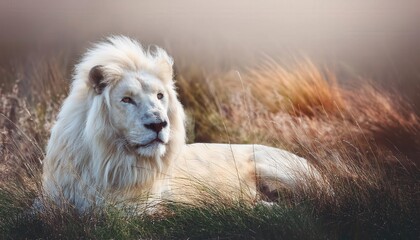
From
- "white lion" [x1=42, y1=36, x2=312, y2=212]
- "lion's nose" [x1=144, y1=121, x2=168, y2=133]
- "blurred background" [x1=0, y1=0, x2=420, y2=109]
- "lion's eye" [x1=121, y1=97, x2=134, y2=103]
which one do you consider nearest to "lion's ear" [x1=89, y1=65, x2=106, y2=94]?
"white lion" [x1=42, y1=36, x2=312, y2=212]

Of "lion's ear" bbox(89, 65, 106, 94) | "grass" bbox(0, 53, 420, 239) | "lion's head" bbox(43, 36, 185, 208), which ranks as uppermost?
"lion's ear" bbox(89, 65, 106, 94)

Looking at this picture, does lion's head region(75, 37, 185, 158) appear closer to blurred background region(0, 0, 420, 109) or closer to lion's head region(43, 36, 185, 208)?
lion's head region(43, 36, 185, 208)

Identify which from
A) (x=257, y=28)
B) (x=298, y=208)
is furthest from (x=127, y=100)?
(x=257, y=28)

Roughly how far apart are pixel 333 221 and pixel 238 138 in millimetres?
1901

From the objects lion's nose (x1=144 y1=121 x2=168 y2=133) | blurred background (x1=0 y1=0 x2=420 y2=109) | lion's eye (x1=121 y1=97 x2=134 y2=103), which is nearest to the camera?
lion's nose (x1=144 y1=121 x2=168 y2=133)

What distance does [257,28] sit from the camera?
17.0ft

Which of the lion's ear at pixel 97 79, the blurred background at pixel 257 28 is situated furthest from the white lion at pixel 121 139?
the blurred background at pixel 257 28

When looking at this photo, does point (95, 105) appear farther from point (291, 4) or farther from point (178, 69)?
point (178, 69)

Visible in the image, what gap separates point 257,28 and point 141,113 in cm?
152

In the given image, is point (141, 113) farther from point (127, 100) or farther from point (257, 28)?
point (257, 28)

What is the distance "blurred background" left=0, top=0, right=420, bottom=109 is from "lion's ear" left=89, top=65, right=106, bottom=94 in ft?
3.80

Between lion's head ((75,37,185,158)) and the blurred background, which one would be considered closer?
lion's head ((75,37,185,158))

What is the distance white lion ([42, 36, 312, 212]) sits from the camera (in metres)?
3.90

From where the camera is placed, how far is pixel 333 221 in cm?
385
